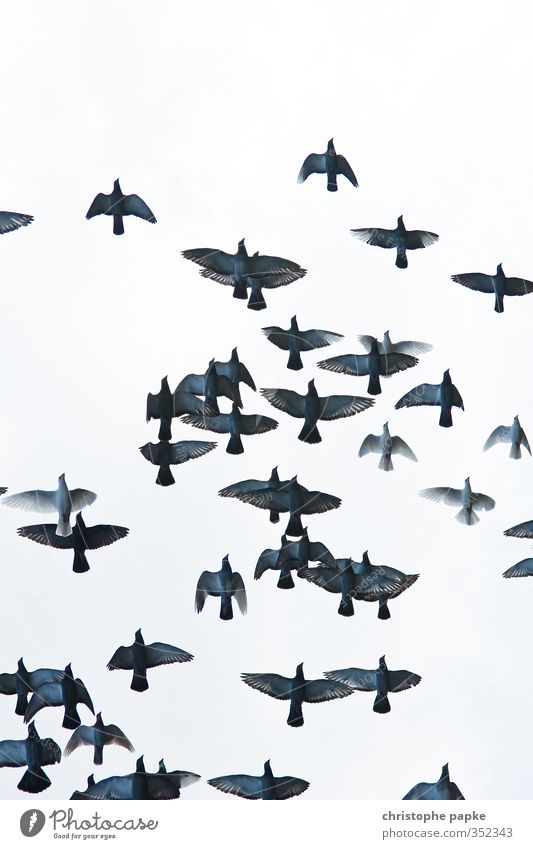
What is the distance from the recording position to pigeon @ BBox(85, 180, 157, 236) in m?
38.5

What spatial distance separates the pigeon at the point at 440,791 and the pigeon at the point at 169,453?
288 inches

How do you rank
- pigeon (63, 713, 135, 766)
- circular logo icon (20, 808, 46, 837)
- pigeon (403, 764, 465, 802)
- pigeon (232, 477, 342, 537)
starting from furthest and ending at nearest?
pigeon (232, 477, 342, 537) < pigeon (63, 713, 135, 766) < pigeon (403, 764, 465, 802) < circular logo icon (20, 808, 46, 837)

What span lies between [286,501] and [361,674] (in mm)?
3546

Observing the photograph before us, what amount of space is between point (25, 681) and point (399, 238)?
11.2m

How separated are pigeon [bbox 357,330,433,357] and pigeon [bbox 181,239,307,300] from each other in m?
2.68

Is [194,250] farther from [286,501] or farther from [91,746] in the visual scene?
[91,746]

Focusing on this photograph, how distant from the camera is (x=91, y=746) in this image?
37.1 metres

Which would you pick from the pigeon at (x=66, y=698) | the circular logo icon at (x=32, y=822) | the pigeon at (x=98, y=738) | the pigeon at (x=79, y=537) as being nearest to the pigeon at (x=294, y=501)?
the pigeon at (x=79, y=537)

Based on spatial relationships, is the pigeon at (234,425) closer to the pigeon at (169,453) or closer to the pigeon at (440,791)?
the pigeon at (169,453)

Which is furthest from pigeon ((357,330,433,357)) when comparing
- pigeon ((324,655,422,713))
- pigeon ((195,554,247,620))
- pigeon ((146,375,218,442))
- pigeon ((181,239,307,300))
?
pigeon ((324,655,422,713))

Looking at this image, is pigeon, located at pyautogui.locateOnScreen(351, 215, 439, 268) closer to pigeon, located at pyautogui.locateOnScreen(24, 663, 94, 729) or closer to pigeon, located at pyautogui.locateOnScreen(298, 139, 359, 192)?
pigeon, located at pyautogui.locateOnScreen(298, 139, 359, 192)

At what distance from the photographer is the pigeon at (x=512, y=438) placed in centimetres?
3897

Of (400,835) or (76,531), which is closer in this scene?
(400,835)

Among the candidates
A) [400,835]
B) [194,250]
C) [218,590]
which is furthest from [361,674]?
[194,250]
